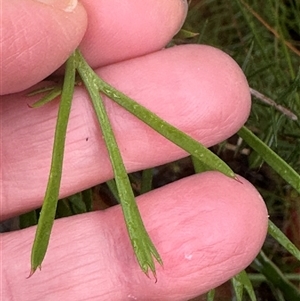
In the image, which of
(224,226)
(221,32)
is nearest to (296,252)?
(224,226)

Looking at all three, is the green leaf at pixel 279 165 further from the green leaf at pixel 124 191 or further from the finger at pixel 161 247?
the green leaf at pixel 124 191

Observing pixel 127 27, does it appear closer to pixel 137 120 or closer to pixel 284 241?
pixel 137 120

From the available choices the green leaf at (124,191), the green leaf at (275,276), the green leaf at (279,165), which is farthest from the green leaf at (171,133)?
the green leaf at (275,276)

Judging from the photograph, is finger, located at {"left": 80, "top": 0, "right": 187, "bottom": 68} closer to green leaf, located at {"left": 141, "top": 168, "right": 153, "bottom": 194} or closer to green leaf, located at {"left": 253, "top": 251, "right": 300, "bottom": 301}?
green leaf, located at {"left": 141, "top": 168, "right": 153, "bottom": 194}

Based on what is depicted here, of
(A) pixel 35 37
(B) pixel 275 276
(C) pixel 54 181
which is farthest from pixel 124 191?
(B) pixel 275 276

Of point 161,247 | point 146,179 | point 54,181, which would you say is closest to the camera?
point 54,181

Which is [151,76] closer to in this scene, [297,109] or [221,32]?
[297,109]

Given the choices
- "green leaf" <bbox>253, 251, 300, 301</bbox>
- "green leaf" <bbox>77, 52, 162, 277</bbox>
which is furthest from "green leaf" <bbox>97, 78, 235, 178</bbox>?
"green leaf" <bbox>253, 251, 300, 301</bbox>

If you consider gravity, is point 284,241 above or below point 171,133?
below
